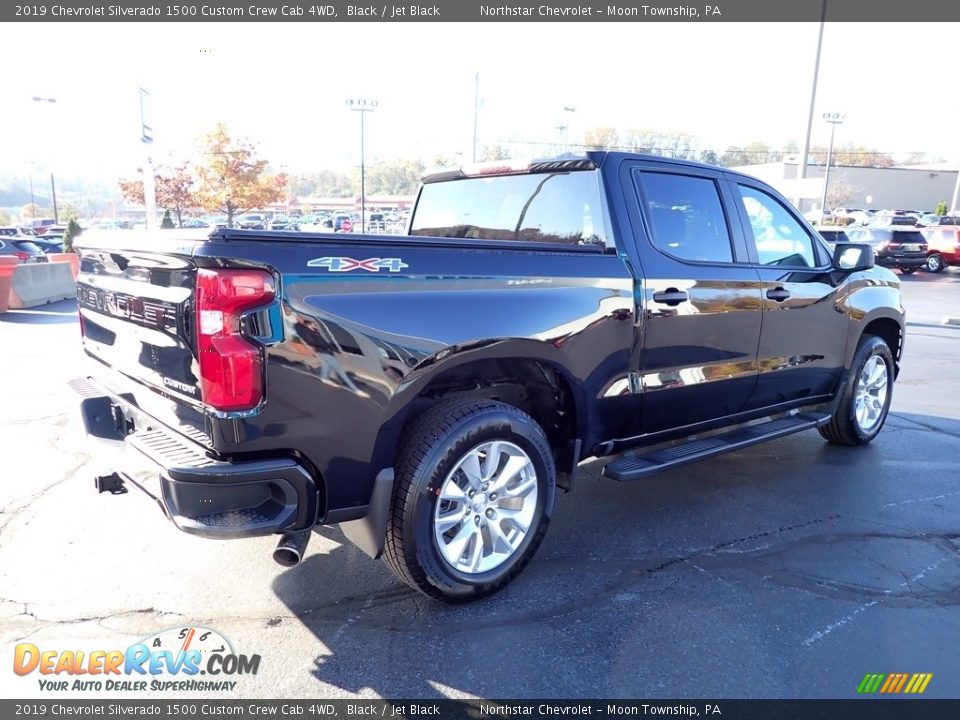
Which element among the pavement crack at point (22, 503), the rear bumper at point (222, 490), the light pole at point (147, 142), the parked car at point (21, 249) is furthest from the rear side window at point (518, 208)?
the parked car at point (21, 249)

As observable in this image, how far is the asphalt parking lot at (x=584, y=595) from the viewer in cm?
275

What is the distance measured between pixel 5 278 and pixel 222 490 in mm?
13440

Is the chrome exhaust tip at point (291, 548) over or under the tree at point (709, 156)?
under

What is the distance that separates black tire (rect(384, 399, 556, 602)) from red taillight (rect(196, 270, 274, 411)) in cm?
Answer: 78

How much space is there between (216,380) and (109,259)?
4.04ft

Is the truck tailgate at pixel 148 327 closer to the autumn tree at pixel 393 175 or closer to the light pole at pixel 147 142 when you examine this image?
the light pole at pixel 147 142

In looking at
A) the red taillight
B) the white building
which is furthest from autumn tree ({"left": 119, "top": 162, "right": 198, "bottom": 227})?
the white building

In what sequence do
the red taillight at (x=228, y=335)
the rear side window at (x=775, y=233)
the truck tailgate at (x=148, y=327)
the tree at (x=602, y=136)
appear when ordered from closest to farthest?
the red taillight at (x=228, y=335) < the truck tailgate at (x=148, y=327) < the rear side window at (x=775, y=233) < the tree at (x=602, y=136)

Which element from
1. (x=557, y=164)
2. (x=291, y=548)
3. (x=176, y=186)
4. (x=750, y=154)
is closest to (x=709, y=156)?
(x=750, y=154)

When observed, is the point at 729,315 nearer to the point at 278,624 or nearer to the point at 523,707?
the point at 523,707

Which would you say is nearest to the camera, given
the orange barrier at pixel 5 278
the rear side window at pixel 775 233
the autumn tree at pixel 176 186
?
the rear side window at pixel 775 233

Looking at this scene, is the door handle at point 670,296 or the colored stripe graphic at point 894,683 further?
the door handle at point 670,296

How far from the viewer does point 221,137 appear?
103ft

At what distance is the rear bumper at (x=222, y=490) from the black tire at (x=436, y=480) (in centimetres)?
40
